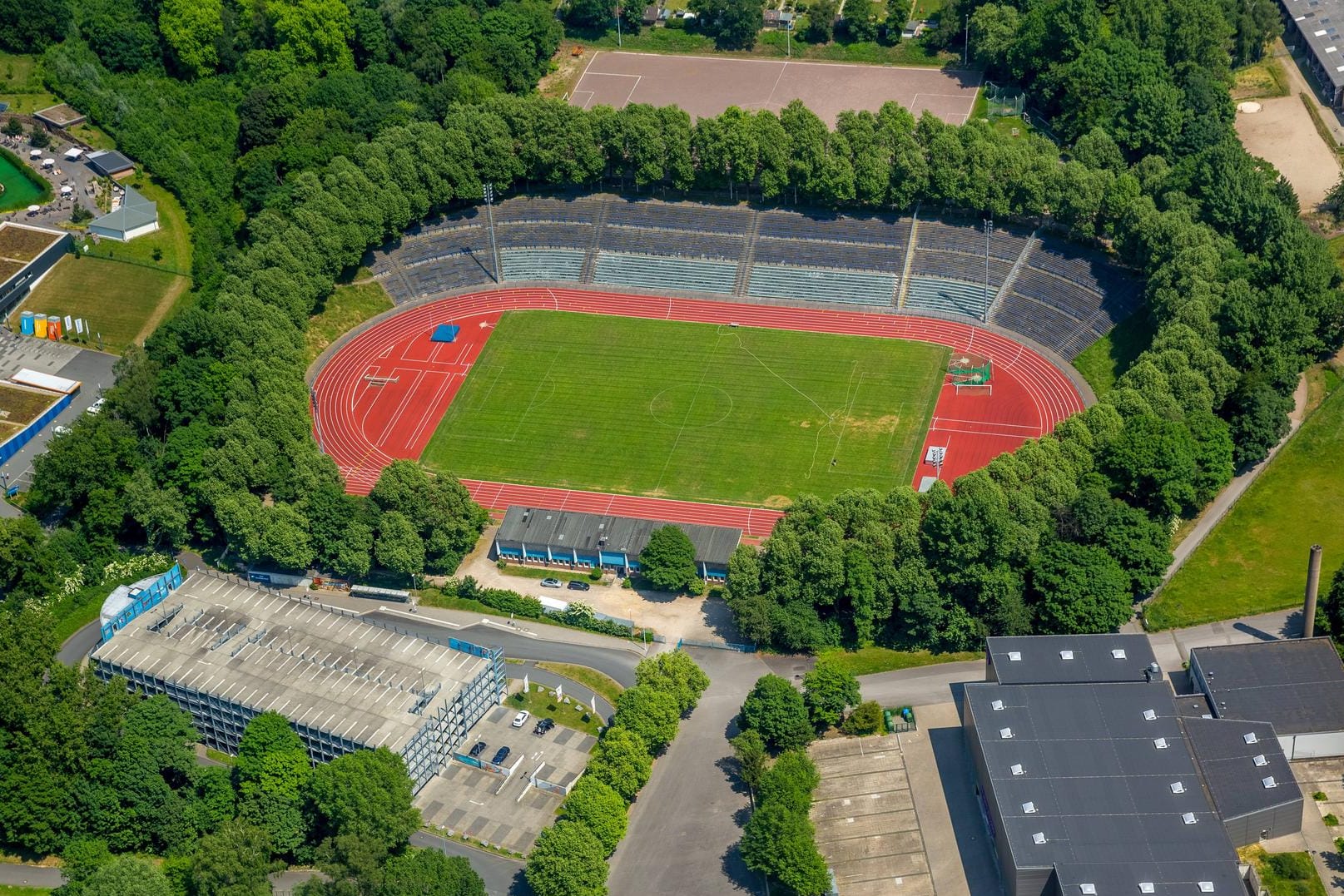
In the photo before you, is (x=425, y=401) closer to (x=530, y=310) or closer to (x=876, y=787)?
(x=530, y=310)

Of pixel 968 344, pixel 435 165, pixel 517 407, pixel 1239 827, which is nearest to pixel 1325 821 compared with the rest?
pixel 1239 827

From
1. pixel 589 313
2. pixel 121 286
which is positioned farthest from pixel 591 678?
pixel 121 286

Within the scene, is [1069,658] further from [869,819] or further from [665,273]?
[665,273]

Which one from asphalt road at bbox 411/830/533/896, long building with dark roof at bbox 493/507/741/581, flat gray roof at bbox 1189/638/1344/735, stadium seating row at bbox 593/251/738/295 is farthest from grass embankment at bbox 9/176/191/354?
flat gray roof at bbox 1189/638/1344/735

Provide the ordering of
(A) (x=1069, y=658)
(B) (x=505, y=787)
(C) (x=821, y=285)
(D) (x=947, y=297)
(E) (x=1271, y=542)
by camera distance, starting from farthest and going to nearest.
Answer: (C) (x=821, y=285) → (D) (x=947, y=297) → (E) (x=1271, y=542) → (B) (x=505, y=787) → (A) (x=1069, y=658)

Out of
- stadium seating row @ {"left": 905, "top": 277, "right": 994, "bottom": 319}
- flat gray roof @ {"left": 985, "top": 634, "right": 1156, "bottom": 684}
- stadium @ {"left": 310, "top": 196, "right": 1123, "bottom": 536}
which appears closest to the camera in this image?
flat gray roof @ {"left": 985, "top": 634, "right": 1156, "bottom": 684}

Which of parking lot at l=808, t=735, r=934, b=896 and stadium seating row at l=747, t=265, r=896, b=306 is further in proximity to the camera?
stadium seating row at l=747, t=265, r=896, b=306

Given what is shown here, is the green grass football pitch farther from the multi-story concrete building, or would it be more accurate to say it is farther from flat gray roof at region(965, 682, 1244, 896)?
flat gray roof at region(965, 682, 1244, 896)
